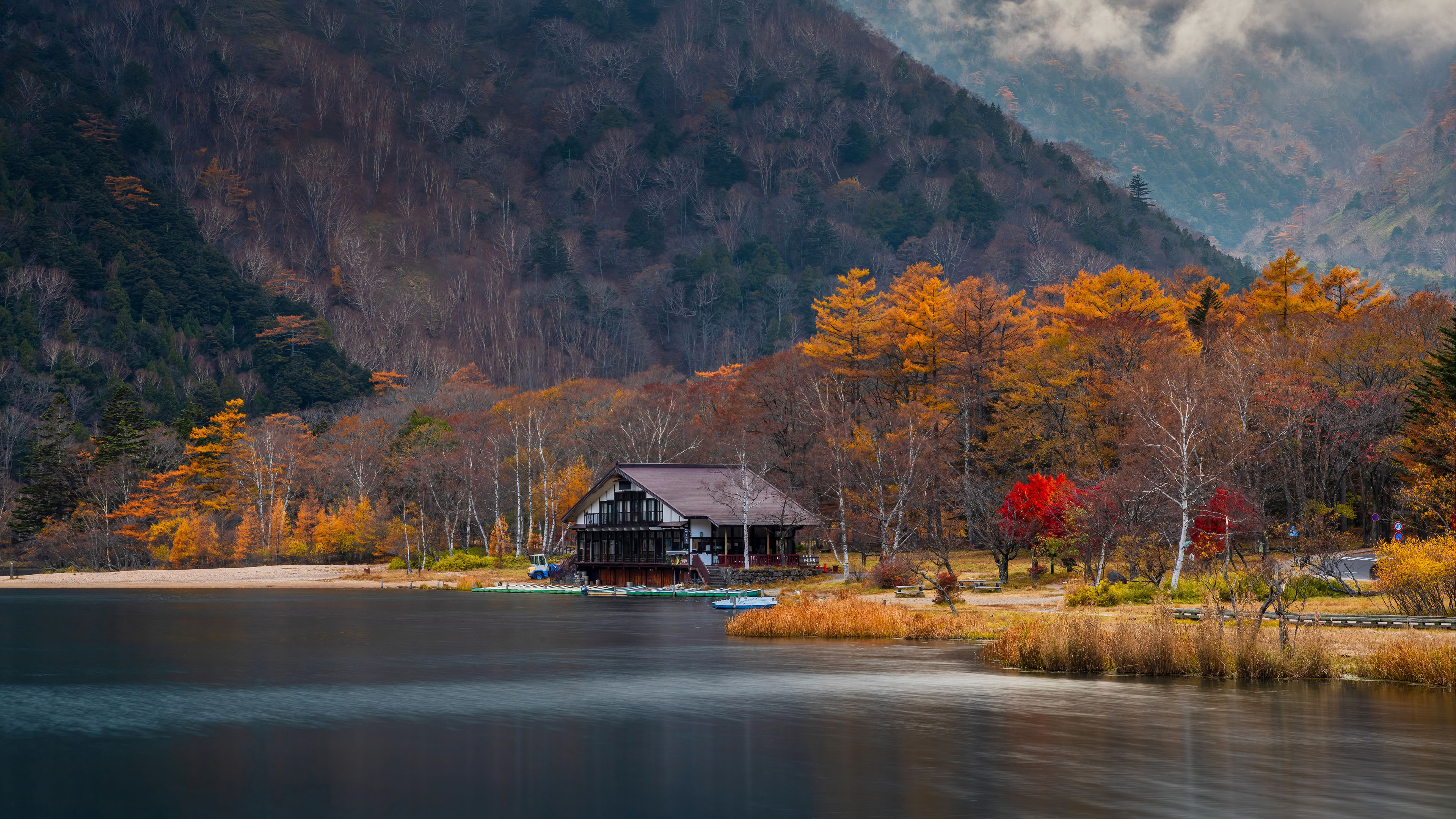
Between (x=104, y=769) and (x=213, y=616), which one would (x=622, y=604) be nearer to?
(x=213, y=616)

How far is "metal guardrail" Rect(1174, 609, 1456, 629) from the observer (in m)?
33.3

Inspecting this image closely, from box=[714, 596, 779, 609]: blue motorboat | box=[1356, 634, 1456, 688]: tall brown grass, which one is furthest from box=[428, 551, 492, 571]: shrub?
box=[1356, 634, 1456, 688]: tall brown grass

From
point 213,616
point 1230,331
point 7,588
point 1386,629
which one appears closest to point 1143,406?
point 1230,331

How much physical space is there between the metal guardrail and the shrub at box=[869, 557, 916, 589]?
76.0 ft

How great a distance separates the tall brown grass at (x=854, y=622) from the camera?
4253cm

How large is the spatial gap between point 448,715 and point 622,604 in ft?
133

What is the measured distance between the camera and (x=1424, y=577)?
115ft

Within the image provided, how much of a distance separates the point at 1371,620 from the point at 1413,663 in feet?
23.8

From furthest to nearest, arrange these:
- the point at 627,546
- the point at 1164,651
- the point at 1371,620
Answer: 1. the point at 627,546
2. the point at 1371,620
3. the point at 1164,651

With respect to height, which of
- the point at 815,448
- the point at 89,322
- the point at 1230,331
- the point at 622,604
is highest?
the point at 89,322

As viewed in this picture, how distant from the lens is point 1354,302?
79812 mm

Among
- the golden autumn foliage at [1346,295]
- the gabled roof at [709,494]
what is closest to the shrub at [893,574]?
the gabled roof at [709,494]

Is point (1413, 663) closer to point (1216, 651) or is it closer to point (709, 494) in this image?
point (1216, 651)

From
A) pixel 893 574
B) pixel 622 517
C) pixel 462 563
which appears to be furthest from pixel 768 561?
pixel 462 563
